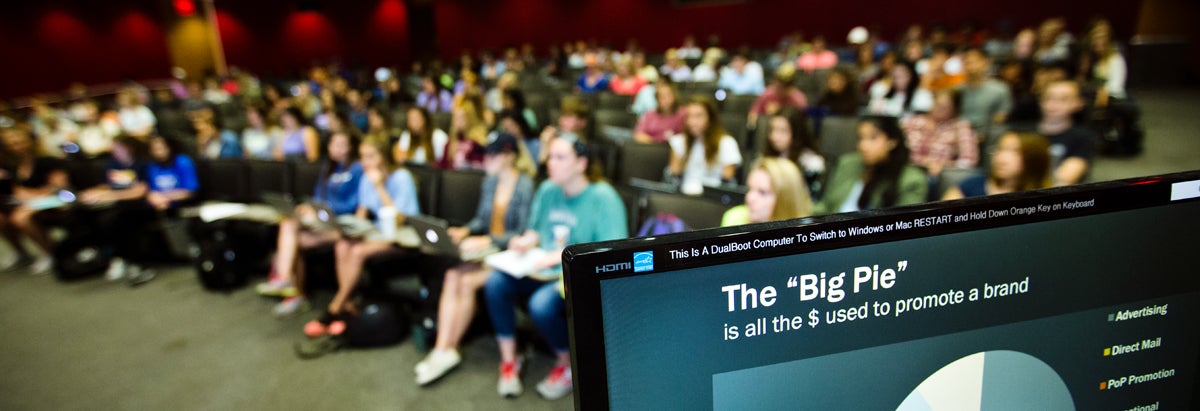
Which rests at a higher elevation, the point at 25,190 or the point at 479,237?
the point at 25,190

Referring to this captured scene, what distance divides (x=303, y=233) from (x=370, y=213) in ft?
1.71

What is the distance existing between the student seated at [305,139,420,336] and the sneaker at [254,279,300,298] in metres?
0.35

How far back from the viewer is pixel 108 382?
3.38 metres

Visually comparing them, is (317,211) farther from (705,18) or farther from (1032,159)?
(705,18)

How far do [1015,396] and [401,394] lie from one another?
9.44 ft

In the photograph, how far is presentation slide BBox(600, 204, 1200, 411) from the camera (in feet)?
1.97

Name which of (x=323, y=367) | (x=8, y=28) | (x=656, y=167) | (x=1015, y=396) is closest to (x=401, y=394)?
(x=323, y=367)

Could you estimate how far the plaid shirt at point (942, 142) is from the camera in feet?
13.6


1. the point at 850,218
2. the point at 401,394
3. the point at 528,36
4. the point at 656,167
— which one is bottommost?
→ the point at 401,394

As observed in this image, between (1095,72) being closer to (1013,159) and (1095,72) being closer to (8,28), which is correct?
(1013,159)

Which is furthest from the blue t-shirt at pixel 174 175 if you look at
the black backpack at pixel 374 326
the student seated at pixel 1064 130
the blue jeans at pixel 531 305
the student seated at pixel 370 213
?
the student seated at pixel 1064 130

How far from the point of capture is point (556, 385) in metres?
2.94

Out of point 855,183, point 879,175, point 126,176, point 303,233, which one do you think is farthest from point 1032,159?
point 126,176

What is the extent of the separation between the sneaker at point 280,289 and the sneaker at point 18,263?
10.1 ft
